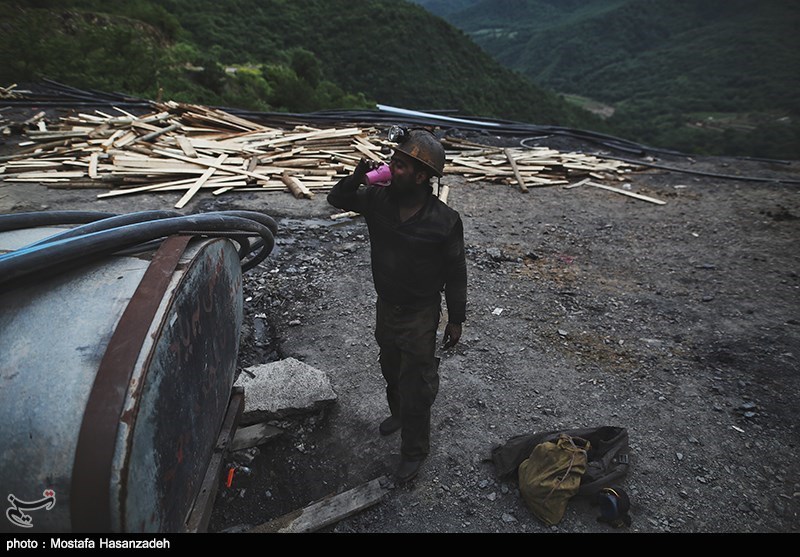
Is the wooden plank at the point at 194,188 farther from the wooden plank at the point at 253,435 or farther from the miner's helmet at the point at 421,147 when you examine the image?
the miner's helmet at the point at 421,147

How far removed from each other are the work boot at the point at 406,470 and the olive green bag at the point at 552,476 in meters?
0.69

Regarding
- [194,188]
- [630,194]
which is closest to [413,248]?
[194,188]

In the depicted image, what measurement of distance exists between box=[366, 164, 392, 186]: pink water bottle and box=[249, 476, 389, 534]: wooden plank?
1.93 metres

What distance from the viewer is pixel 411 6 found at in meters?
44.2

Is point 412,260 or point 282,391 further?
point 282,391

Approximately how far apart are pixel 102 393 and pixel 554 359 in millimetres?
3808

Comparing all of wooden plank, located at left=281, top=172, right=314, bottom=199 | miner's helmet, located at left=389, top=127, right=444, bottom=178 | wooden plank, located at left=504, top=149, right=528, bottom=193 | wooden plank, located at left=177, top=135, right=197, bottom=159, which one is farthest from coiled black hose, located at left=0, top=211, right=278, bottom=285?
wooden plank, located at left=504, top=149, right=528, bottom=193

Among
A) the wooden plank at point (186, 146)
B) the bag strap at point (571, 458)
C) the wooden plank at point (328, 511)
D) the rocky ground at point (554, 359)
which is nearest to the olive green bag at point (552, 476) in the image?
the bag strap at point (571, 458)

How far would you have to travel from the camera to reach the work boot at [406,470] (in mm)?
3102

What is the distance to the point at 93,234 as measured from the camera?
1892 mm

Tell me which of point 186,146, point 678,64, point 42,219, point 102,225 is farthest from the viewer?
point 678,64

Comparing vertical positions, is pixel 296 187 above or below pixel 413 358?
above

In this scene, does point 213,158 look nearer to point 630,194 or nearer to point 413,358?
point 413,358

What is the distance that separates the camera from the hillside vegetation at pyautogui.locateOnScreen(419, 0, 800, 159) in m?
49.6
